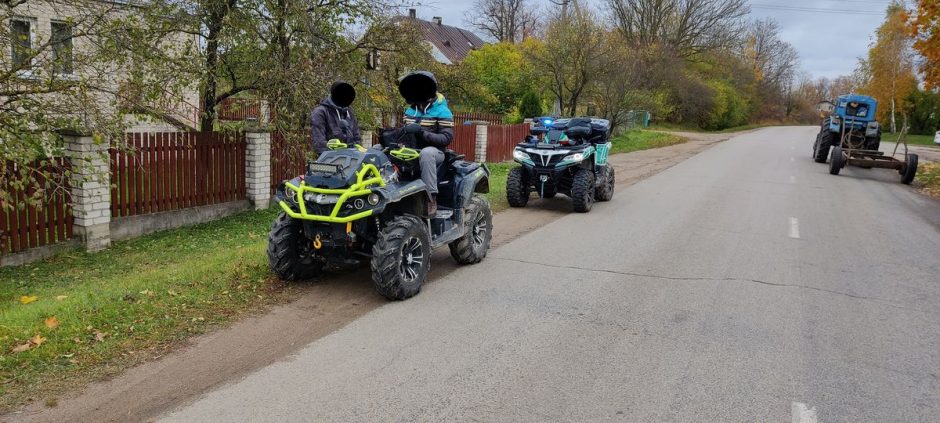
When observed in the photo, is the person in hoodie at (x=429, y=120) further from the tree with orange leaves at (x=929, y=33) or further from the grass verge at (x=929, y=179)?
the tree with orange leaves at (x=929, y=33)

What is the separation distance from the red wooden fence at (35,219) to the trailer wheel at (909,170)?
66.3ft

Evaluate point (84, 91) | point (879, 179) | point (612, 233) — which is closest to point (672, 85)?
point (879, 179)

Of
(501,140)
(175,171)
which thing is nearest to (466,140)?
(501,140)

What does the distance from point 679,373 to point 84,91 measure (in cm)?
Answer: 684

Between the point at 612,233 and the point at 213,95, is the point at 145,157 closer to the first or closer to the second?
the point at 213,95

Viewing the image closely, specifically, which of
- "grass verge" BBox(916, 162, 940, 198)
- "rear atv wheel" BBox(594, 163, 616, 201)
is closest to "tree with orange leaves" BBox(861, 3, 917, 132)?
"grass verge" BBox(916, 162, 940, 198)

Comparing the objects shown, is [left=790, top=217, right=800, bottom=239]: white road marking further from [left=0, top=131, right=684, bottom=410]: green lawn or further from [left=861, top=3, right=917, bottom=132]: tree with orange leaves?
[left=861, top=3, right=917, bottom=132]: tree with orange leaves

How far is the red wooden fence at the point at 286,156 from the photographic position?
12.1 metres

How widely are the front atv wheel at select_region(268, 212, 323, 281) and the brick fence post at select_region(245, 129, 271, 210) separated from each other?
5882mm

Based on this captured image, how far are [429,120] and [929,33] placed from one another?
1964 cm

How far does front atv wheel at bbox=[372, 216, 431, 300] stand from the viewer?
19.4ft

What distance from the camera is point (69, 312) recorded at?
17.5ft

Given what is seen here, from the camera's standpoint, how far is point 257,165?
1194 cm

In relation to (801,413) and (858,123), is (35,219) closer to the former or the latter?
(801,413)
